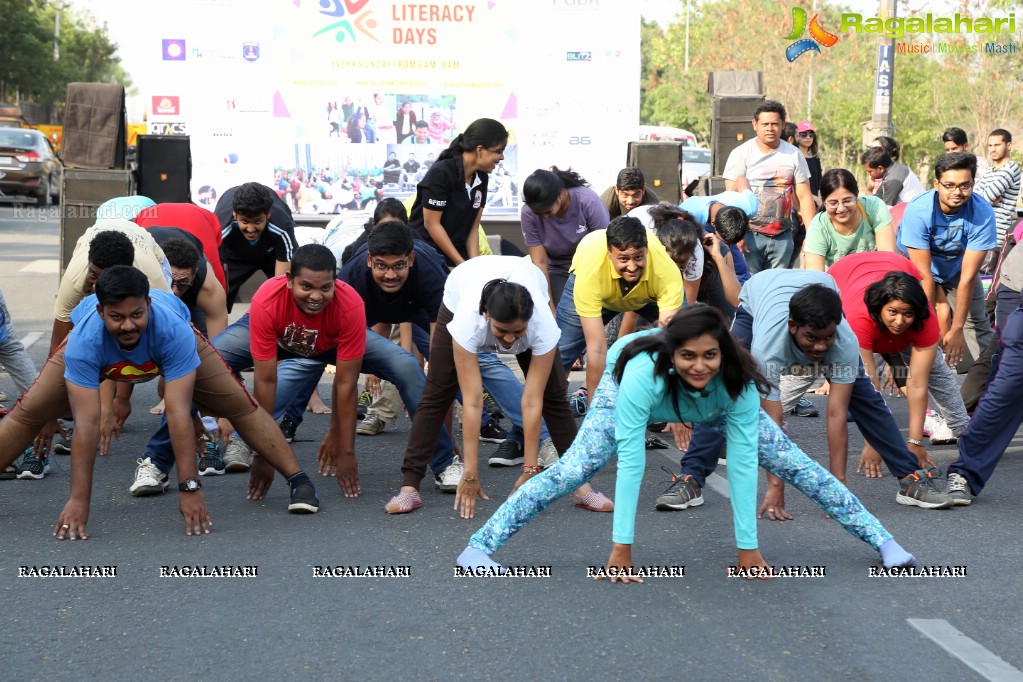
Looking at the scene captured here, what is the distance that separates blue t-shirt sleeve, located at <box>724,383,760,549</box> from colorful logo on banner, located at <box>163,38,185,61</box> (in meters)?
9.55

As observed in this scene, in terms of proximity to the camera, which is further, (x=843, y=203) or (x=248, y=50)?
(x=248, y=50)

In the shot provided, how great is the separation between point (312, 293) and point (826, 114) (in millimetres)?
28147

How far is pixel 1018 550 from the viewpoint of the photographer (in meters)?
5.65

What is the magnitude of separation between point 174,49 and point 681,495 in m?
8.72

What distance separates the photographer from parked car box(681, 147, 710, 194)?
25587mm

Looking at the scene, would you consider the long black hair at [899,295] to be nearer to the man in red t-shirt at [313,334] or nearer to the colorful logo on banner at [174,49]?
the man in red t-shirt at [313,334]

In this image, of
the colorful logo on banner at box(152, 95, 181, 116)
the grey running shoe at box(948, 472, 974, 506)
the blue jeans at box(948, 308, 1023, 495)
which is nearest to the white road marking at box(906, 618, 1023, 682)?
the grey running shoe at box(948, 472, 974, 506)

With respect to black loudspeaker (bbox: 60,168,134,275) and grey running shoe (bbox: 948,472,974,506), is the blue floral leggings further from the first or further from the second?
black loudspeaker (bbox: 60,168,134,275)

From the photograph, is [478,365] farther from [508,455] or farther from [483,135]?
[483,135]

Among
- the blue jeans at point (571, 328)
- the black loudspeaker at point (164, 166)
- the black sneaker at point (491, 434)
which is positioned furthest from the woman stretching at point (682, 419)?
the black loudspeaker at point (164, 166)

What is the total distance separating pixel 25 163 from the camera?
95.7 feet

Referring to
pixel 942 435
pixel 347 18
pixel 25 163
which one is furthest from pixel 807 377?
pixel 25 163

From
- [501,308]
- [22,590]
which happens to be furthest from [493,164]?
[22,590]

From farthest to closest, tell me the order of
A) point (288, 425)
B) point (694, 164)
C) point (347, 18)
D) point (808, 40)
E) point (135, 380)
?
point (808, 40) < point (694, 164) < point (347, 18) < point (288, 425) < point (135, 380)
